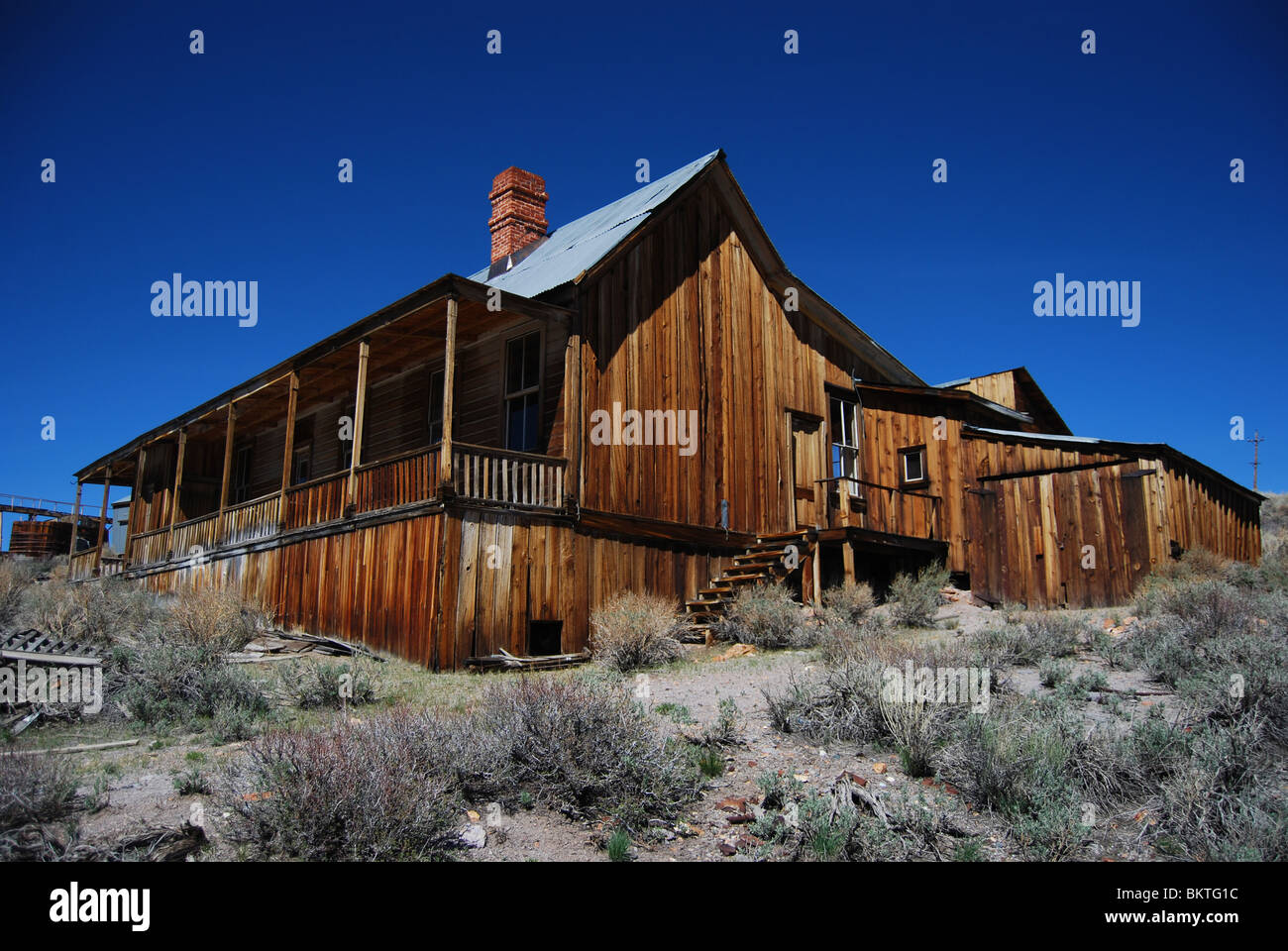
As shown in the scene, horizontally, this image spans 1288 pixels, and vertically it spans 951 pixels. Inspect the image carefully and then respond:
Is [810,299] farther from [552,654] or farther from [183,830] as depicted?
[183,830]

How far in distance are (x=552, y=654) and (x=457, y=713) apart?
16.5 feet

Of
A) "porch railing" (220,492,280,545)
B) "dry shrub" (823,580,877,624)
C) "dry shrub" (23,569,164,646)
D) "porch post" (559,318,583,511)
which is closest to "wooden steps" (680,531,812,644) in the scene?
"dry shrub" (823,580,877,624)

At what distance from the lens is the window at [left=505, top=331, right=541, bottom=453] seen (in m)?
13.5

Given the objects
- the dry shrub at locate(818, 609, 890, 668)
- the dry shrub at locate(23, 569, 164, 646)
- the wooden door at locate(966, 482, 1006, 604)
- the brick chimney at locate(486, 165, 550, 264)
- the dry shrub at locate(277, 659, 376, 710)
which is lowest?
the dry shrub at locate(277, 659, 376, 710)

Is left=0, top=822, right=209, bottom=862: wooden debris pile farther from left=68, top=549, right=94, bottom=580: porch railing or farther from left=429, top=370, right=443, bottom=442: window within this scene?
left=68, top=549, right=94, bottom=580: porch railing

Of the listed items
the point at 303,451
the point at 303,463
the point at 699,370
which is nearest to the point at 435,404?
the point at 699,370

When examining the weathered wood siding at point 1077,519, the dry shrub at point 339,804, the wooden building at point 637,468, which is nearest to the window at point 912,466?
the wooden building at point 637,468

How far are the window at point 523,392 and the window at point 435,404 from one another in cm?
231

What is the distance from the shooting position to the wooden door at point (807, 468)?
1692 cm

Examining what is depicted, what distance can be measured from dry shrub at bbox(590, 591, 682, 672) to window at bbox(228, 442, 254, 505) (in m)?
15.1

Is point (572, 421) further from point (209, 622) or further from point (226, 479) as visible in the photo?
Answer: point (226, 479)

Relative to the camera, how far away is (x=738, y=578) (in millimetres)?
13906

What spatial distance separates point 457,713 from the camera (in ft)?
21.5
